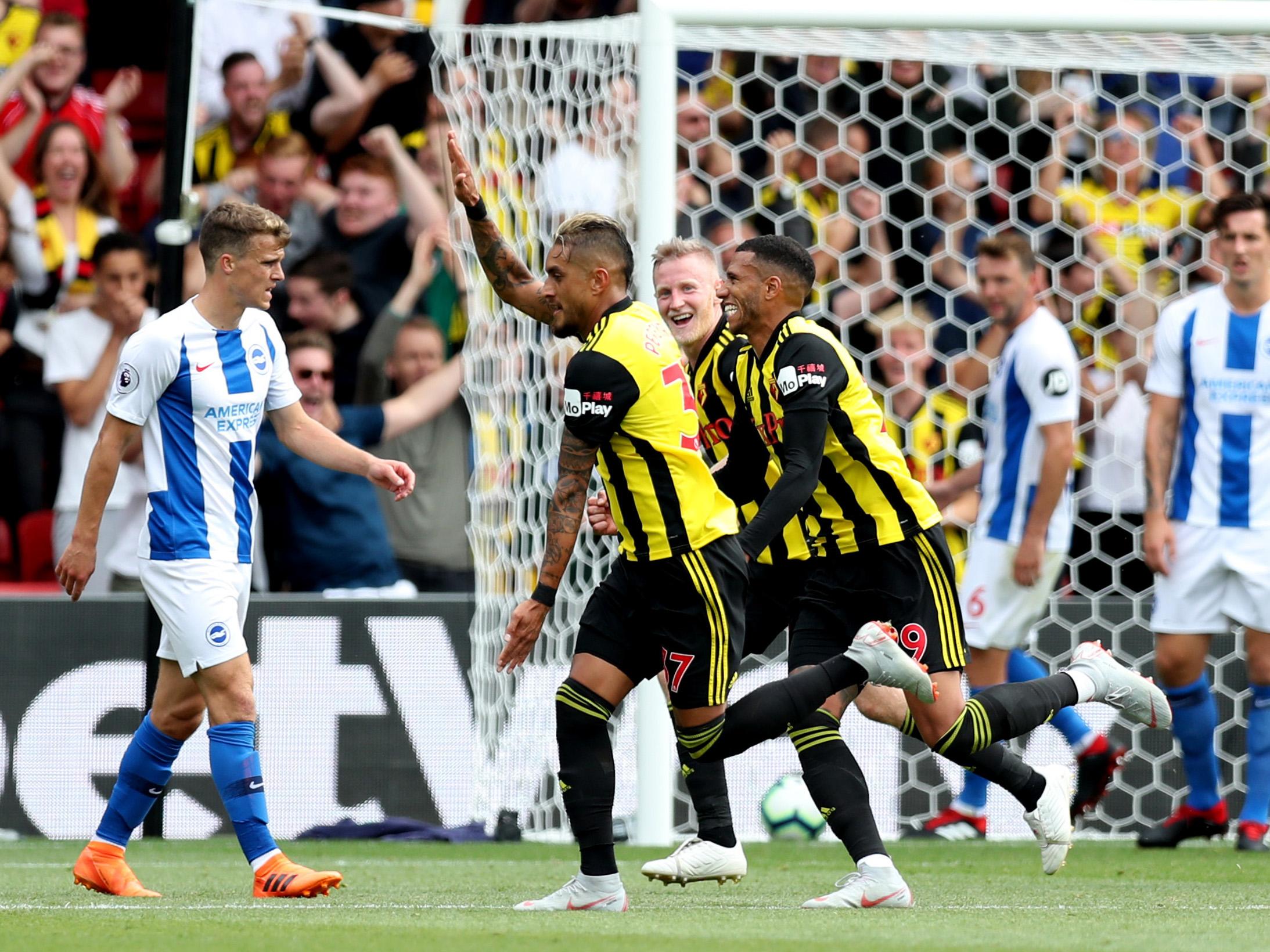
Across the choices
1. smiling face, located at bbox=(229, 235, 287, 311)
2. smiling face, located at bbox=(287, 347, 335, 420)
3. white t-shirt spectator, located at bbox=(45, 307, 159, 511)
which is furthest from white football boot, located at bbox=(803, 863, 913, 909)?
white t-shirt spectator, located at bbox=(45, 307, 159, 511)

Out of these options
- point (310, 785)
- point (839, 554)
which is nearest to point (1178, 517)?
point (839, 554)

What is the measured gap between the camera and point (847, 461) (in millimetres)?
5406

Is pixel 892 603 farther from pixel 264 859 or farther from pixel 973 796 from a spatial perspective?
pixel 973 796

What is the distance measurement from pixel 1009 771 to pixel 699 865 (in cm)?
97

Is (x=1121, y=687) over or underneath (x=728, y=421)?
underneath

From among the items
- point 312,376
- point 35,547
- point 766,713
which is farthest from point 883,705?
point 35,547

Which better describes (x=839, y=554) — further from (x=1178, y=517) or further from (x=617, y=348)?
(x=1178, y=517)

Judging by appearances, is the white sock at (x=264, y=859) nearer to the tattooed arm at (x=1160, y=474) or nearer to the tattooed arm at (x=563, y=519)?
the tattooed arm at (x=563, y=519)

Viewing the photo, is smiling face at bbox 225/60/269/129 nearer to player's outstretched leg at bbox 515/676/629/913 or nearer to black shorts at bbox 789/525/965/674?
black shorts at bbox 789/525/965/674

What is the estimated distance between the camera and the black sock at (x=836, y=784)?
201 inches

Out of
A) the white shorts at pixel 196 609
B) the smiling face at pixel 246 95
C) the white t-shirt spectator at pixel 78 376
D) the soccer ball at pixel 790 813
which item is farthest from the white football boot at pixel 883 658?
the smiling face at pixel 246 95

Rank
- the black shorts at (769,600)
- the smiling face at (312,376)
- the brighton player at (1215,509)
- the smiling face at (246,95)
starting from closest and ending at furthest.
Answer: the black shorts at (769,600), the brighton player at (1215,509), the smiling face at (312,376), the smiling face at (246,95)

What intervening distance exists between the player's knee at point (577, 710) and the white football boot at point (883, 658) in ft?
2.35

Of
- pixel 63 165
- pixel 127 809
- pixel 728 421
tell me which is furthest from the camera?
pixel 63 165
